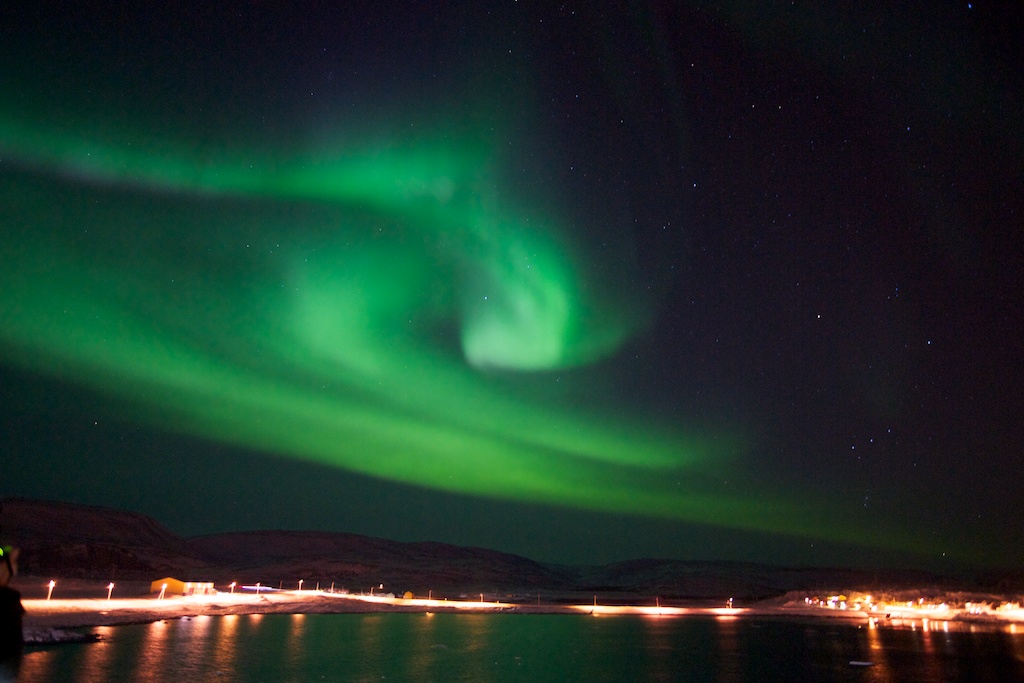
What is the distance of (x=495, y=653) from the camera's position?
4797 cm

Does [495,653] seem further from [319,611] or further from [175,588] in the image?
[175,588]

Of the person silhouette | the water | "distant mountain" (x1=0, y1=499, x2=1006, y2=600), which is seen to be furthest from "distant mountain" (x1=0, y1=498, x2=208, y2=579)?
the person silhouette

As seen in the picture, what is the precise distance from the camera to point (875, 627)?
84.4 metres

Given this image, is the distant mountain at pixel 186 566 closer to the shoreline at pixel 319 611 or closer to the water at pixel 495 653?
the shoreline at pixel 319 611

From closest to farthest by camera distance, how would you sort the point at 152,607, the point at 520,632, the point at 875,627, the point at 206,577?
the point at 152,607, the point at 520,632, the point at 875,627, the point at 206,577

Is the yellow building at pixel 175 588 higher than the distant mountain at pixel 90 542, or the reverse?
the distant mountain at pixel 90 542

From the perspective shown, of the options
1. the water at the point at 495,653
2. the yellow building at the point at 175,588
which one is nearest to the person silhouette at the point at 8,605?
the water at the point at 495,653

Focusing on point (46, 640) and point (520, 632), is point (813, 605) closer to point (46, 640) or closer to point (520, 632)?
point (520, 632)

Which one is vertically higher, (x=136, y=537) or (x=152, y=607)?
(x=136, y=537)

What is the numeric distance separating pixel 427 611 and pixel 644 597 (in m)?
77.3

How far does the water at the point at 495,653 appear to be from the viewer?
34438 mm

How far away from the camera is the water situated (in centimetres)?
3444

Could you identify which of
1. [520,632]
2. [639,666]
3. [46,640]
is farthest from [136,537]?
[639,666]

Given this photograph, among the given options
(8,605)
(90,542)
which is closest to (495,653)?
(8,605)
